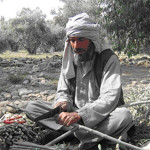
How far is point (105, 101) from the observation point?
2.61 m

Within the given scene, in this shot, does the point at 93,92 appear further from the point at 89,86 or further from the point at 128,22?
the point at 128,22

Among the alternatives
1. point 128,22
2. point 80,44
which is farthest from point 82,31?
point 128,22

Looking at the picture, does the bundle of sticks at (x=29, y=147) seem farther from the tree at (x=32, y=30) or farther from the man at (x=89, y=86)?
the tree at (x=32, y=30)

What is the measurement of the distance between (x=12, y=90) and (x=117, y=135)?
3.81 m

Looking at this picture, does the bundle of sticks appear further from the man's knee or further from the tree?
the tree

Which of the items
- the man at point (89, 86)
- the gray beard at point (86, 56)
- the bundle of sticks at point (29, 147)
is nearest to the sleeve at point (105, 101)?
the man at point (89, 86)

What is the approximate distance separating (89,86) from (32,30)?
1013 inches

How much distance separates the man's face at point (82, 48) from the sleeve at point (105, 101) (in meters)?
0.26

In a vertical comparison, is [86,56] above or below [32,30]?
below

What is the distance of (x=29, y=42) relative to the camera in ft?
91.1

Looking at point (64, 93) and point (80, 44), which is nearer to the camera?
point (80, 44)

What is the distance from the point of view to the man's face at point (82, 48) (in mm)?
2770

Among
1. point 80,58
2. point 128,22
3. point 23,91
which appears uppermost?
point 128,22

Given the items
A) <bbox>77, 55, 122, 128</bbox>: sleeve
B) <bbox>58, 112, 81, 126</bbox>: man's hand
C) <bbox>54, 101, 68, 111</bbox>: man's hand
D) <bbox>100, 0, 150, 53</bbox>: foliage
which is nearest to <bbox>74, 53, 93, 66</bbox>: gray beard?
<bbox>77, 55, 122, 128</bbox>: sleeve
